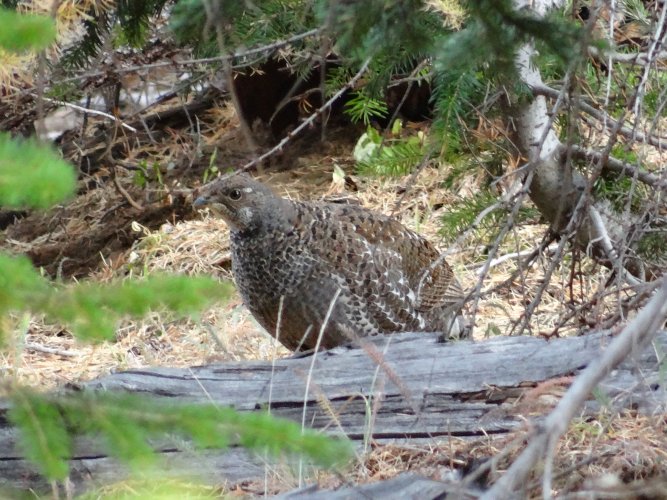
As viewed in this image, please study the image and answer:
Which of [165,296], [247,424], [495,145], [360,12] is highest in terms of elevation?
[360,12]

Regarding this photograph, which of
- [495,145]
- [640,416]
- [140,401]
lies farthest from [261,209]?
[140,401]

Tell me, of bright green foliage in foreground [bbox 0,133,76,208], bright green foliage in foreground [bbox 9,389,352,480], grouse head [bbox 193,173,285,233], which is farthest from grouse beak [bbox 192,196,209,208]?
bright green foliage in foreground [bbox 0,133,76,208]

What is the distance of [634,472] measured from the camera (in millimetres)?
2943

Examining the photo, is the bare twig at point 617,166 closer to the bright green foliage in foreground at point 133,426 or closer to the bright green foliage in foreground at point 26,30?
the bright green foliage in foreground at point 133,426

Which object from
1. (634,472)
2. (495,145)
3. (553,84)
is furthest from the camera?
(553,84)

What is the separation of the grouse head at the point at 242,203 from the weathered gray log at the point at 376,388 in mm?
1149

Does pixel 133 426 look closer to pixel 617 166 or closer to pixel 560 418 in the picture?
pixel 560 418

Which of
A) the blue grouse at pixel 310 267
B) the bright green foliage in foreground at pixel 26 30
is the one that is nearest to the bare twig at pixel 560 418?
the bright green foliage in foreground at pixel 26 30

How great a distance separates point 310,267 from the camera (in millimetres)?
4828

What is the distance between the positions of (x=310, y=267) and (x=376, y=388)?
1.27 m

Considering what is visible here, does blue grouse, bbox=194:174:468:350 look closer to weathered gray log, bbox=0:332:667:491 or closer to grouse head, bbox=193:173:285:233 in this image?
grouse head, bbox=193:173:285:233

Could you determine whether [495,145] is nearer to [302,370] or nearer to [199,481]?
[302,370]

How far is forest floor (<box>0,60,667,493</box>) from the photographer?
3813 millimetres

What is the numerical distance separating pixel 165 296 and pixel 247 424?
0.86 ft
